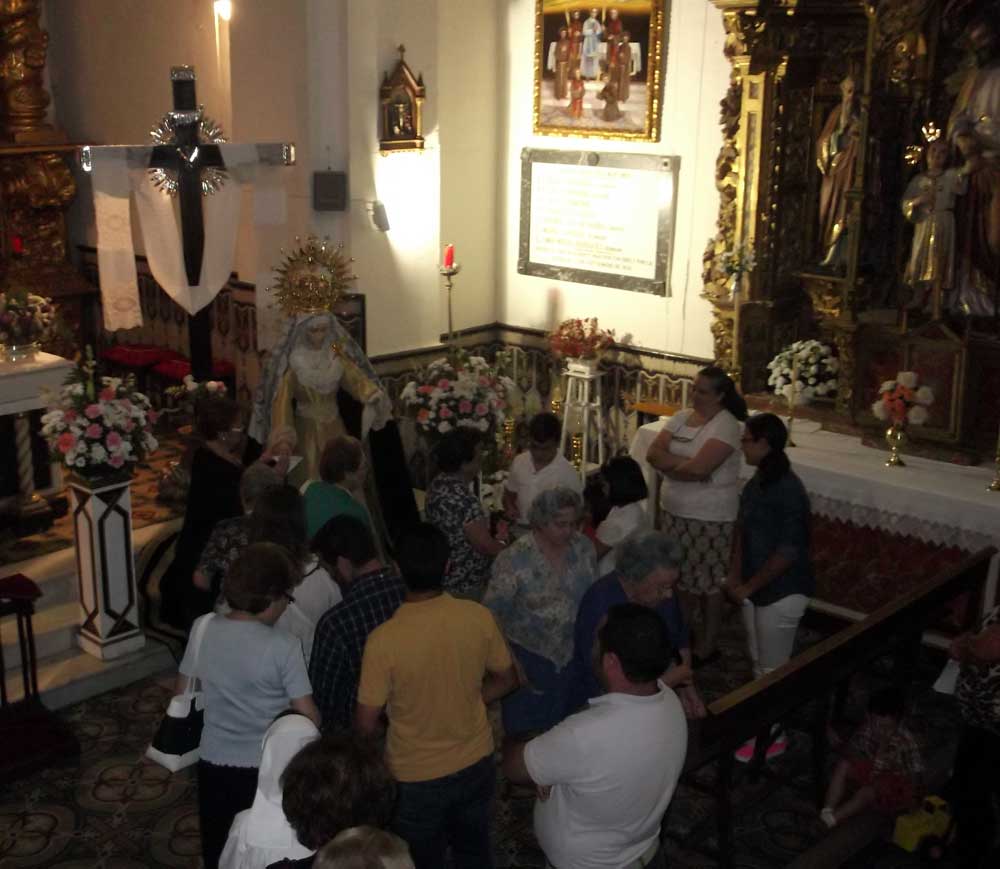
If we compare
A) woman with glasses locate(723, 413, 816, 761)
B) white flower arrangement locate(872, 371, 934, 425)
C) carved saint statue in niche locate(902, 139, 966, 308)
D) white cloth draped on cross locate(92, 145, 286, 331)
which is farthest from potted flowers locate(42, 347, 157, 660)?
carved saint statue in niche locate(902, 139, 966, 308)

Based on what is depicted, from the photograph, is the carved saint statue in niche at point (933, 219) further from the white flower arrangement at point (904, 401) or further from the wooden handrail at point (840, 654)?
the wooden handrail at point (840, 654)

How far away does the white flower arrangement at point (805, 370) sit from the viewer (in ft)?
29.2

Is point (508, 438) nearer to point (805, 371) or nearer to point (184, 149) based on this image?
point (805, 371)

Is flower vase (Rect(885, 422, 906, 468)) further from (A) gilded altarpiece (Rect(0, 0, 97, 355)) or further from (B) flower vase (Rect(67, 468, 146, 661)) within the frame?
(A) gilded altarpiece (Rect(0, 0, 97, 355))

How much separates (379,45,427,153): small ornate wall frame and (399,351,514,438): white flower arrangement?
8.63ft

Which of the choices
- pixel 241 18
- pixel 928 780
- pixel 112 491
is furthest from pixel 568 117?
pixel 928 780

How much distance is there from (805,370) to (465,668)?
222 inches

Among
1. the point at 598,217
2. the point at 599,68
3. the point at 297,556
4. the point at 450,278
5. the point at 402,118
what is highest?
the point at 599,68

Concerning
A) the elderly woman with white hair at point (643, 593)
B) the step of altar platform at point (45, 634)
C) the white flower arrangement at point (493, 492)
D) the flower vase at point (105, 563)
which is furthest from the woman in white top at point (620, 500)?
the white flower arrangement at point (493, 492)

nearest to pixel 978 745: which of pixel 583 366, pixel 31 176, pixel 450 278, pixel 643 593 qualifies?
pixel 643 593

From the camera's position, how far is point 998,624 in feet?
15.6

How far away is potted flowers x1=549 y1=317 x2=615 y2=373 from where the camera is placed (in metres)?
10.4

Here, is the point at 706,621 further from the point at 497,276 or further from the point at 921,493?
the point at 497,276

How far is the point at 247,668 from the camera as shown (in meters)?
3.94
